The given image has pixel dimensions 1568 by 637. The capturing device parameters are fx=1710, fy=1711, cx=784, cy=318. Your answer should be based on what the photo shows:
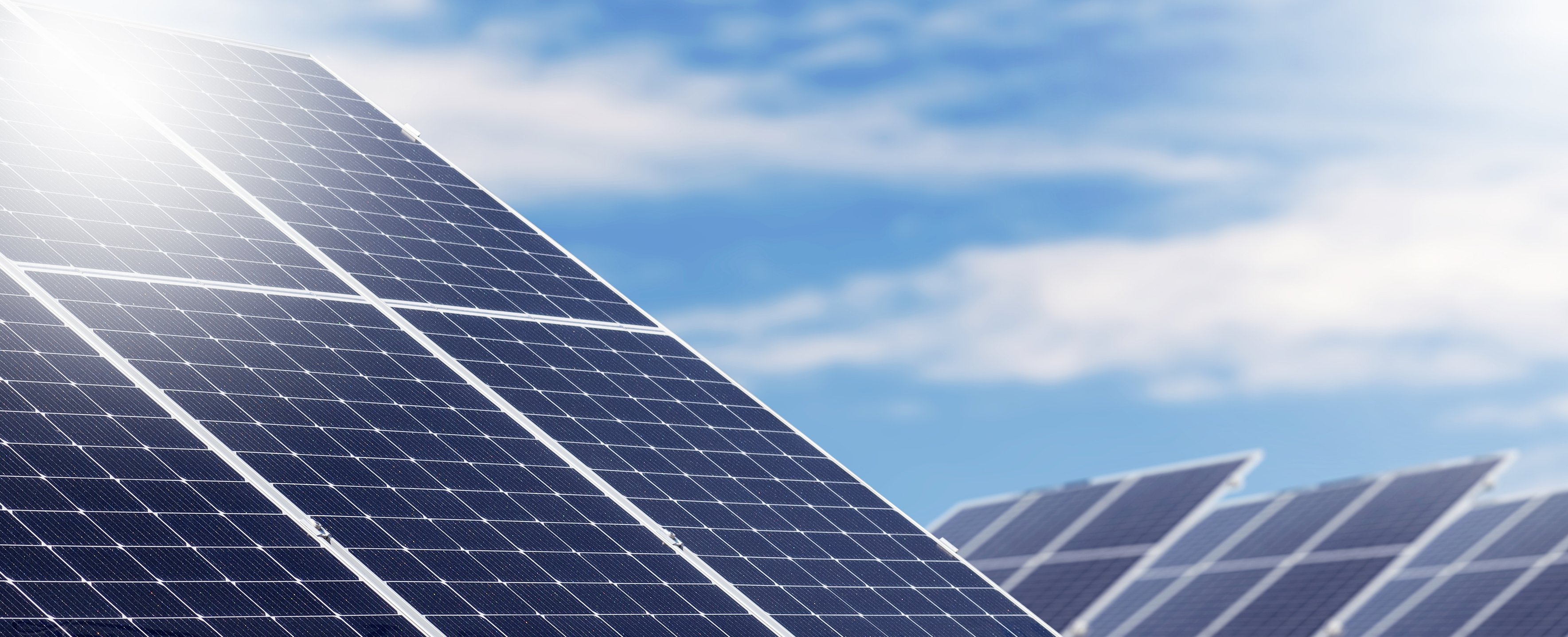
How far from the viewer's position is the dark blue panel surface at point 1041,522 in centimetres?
4025

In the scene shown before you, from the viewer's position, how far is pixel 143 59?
71.6ft

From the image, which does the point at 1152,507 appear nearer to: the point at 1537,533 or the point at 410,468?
the point at 1537,533

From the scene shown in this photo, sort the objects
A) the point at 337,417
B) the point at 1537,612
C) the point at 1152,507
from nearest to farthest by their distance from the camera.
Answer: the point at 337,417, the point at 1152,507, the point at 1537,612

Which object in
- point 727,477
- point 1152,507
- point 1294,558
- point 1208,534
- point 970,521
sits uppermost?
point 970,521

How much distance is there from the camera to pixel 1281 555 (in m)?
38.7

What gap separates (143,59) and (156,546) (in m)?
11.5

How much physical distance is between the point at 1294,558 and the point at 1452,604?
213 inches

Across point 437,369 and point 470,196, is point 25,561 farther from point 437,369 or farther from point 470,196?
point 470,196

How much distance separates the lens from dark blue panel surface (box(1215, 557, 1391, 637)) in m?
33.4

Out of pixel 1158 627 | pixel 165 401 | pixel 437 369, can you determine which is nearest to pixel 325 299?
pixel 437 369

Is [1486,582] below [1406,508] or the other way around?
below

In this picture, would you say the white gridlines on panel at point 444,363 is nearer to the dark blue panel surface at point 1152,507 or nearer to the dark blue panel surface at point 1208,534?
the dark blue panel surface at point 1152,507

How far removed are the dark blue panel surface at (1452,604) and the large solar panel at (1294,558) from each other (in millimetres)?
290

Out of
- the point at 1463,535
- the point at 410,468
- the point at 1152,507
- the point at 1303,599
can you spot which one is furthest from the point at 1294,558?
the point at 410,468
